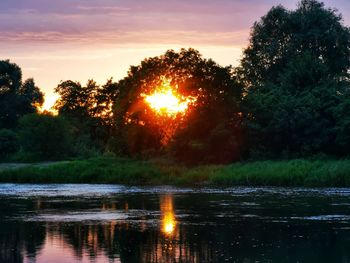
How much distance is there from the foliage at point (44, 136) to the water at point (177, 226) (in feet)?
97.1

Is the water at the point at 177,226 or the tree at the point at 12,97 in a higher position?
the tree at the point at 12,97

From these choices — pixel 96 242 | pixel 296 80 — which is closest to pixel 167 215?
pixel 96 242

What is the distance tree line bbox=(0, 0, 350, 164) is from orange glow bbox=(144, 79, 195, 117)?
64cm

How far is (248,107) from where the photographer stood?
Answer: 7862cm

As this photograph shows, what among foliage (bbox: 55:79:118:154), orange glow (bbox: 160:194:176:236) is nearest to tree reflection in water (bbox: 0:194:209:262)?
orange glow (bbox: 160:194:176:236)

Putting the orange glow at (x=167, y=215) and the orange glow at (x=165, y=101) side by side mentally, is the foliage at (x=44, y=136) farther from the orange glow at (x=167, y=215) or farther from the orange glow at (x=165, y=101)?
the orange glow at (x=167, y=215)

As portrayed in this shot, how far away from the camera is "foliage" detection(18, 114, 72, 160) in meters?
88.5

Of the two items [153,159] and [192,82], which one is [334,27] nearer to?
[192,82]

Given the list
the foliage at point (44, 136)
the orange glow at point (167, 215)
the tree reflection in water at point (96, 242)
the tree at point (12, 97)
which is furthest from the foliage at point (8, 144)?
the tree reflection in water at point (96, 242)

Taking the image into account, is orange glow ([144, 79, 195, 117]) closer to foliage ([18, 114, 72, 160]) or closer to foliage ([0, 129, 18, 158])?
foliage ([18, 114, 72, 160])

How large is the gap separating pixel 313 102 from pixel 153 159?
16698 mm

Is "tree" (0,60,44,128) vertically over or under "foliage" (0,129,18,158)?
over

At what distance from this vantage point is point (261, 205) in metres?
47.3

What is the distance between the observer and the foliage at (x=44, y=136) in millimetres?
88500
